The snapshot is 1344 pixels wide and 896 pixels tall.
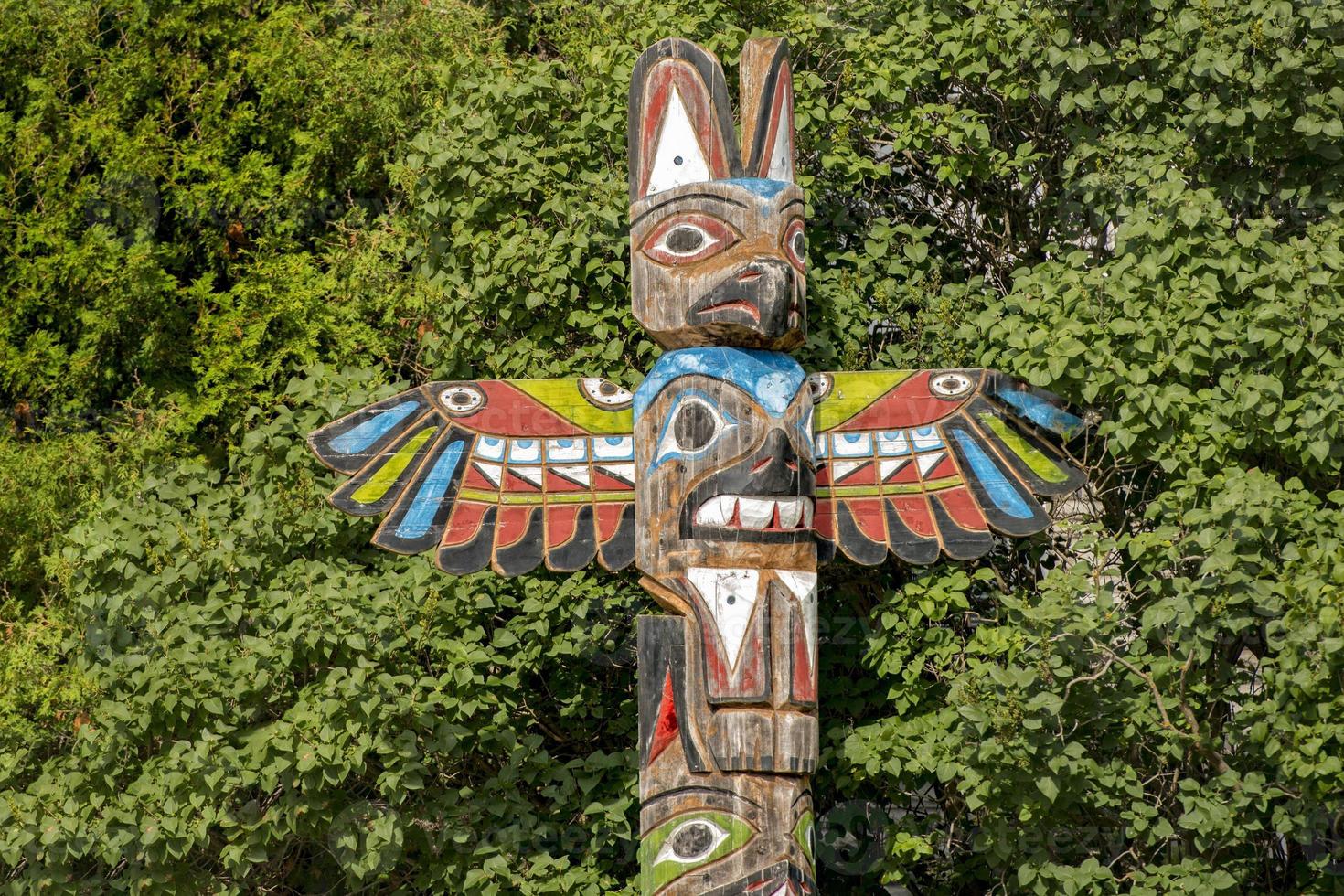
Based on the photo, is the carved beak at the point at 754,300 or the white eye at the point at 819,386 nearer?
the carved beak at the point at 754,300

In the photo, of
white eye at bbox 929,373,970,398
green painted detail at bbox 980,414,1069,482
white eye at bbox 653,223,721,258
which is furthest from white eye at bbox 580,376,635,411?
green painted detail at bbox 980,414,1069,482

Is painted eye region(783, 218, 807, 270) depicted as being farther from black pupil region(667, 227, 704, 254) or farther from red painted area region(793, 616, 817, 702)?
red painted area region(793, 616, 817, 702)

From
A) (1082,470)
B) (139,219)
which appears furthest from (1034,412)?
(139,219)

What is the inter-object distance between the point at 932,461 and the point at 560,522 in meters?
1.55

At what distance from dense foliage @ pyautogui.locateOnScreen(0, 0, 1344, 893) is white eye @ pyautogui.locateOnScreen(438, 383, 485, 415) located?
0.95 meters

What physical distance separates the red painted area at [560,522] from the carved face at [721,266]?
2.58 feet

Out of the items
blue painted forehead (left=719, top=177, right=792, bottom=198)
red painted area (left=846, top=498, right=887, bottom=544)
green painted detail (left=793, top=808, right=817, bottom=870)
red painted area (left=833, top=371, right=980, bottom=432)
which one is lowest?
green painted detail (left=793, top=808, right=817, bottom=870)

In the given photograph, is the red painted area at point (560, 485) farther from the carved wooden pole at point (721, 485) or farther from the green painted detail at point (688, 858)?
the green painted detail at point (688, 858)

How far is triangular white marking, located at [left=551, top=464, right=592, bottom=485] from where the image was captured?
652 centimetres

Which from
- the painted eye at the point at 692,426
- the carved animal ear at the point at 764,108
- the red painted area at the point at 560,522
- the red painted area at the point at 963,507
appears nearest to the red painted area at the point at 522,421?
the red painted area at the point at 560,522

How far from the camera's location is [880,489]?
6.57m

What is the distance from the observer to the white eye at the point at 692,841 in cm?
595

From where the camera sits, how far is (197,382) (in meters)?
9.38

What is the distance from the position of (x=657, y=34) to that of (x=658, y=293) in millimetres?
2206
